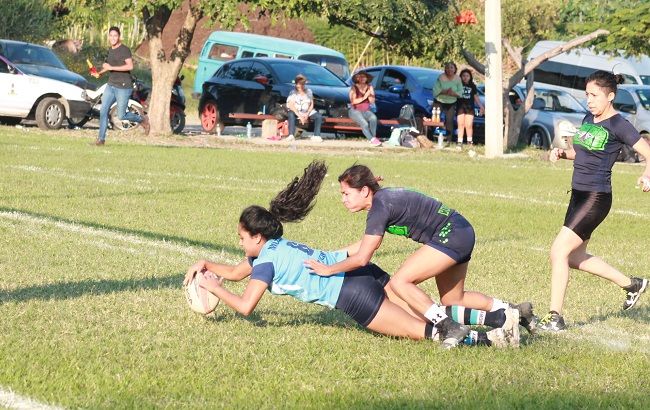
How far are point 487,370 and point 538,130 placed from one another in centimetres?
2438

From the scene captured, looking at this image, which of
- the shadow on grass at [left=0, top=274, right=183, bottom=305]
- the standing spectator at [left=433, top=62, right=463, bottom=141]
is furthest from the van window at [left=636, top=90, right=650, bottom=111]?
the shadow on grass at [left=0, top=274, right=183, bottom=305]

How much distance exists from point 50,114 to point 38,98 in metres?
0.47

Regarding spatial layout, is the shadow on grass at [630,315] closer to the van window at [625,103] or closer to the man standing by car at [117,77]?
the man standing by car at [117,77]

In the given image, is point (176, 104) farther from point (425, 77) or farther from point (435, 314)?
point (435, 314)

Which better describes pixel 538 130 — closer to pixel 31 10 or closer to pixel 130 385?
pixel 31 10

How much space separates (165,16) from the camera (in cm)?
2717

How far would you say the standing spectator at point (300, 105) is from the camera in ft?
90.2

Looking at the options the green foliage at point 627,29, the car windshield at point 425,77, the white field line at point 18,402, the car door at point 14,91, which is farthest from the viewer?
the car windshield at point 425,77

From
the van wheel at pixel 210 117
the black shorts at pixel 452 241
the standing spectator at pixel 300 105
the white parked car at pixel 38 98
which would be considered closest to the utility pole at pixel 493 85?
the standing spectator at pixel 300 105

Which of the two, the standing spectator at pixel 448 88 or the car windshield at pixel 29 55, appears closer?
the standing spectator at pixel 448 88

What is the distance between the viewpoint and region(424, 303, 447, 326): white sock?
718cm

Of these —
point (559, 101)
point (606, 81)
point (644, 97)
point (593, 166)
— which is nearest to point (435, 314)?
point (593, 166)

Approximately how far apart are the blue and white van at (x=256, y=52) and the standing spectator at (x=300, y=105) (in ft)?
23.7

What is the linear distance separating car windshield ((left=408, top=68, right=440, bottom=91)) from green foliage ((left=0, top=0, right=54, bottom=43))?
51.8 ft
